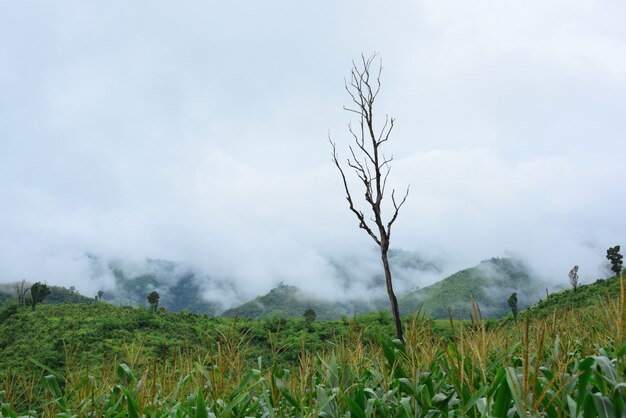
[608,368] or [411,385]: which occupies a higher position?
[608,368]

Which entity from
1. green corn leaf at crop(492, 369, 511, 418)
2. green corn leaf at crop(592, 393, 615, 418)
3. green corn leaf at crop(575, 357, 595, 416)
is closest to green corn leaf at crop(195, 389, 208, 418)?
green corn leaf at crop(492, 369, 511, 418)

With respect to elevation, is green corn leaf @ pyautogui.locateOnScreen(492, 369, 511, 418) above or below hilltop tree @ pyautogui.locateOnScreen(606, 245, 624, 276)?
below

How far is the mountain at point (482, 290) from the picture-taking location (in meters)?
99.8

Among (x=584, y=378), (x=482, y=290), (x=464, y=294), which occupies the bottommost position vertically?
(x=584, y=378)

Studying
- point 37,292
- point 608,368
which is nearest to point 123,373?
point 608,368

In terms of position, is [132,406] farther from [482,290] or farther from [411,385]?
[482,290]

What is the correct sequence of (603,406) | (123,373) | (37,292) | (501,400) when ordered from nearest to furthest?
1. (603,406)
2. (501,400)
3. (123,373)
4. (37,292)

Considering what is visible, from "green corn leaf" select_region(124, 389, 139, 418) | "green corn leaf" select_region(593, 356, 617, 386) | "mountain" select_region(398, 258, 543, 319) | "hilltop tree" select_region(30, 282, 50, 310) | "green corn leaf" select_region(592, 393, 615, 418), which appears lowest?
"green corn leaf" select_region(592, 393, 615, 418)

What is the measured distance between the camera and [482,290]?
11081 cm

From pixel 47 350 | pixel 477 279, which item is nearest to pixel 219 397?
pixel 47 350

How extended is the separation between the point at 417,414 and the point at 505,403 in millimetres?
829

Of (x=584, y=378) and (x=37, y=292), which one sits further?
(x=37, y=292)

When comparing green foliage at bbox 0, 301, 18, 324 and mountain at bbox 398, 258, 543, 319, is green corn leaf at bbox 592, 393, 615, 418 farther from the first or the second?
mountain at bbox 398, 258, 543, 319

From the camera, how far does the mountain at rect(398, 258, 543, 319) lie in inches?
3930
